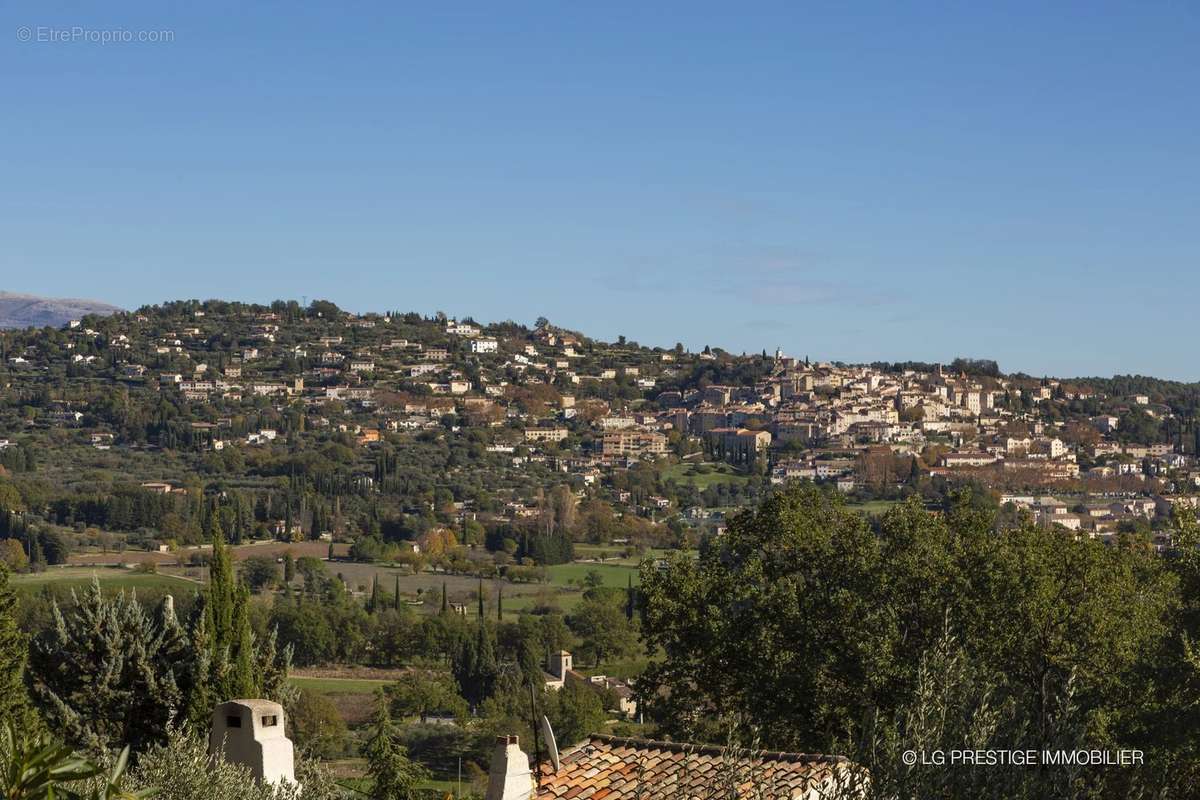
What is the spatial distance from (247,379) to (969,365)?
88.1 metres

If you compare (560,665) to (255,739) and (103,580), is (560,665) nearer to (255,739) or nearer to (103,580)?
(103,580)

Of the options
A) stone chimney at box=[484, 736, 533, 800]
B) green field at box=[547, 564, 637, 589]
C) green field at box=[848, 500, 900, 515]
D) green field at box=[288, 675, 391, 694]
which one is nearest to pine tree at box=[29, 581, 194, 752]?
stone chimney at box=[484, 736, 533, 800]

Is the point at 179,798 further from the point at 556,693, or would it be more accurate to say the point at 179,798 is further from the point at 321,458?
the point at 321,458

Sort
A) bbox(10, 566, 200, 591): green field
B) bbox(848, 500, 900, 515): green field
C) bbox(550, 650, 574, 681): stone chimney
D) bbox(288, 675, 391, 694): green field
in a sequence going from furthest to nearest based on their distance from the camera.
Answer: bbox(848, 500, 900, 515): green field < bbox(10, 566, 200, 591): green field < bbox(550, 650, 574, 681): stone chimney < bbox(288, 675, 391, 694): green field

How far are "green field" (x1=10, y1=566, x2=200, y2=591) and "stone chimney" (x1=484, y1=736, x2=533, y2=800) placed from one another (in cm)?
5621

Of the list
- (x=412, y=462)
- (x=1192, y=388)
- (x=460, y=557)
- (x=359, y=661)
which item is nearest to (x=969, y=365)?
(x=1192, y=388)

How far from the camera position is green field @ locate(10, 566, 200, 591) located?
6650 centimetres

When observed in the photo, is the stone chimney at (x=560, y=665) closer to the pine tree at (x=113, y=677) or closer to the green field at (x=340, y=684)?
the green field at (x=340, y=684)

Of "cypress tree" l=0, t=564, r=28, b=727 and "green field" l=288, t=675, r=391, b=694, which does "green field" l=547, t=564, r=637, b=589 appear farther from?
"cypress tree" l=0, t=564, r=28, b=727

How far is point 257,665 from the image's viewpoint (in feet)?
49.2

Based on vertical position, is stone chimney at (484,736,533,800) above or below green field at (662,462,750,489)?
above

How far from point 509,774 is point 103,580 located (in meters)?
63.9

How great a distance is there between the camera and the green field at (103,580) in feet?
218

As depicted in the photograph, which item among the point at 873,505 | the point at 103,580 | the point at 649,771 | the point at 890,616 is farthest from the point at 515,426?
the point at 649,771
